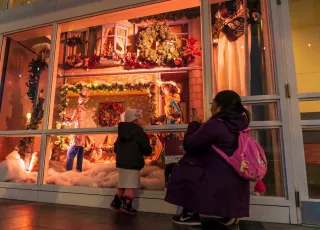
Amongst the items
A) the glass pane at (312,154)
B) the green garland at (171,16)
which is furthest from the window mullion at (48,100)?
the glass pane at (312,154)

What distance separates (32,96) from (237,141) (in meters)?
3.85

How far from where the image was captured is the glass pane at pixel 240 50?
9.15ft

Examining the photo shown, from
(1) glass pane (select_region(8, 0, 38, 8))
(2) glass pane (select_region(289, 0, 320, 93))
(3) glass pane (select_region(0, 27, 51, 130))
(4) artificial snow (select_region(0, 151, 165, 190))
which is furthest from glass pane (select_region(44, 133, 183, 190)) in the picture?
(1) glass pane (select_region(8, 0, 38, 8))

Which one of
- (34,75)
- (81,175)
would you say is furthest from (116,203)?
(34,75)

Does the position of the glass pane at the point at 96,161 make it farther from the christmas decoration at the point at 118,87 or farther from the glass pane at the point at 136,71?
the christmas decoration at the point at 118,87

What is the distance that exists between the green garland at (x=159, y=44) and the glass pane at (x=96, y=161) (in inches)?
81.7

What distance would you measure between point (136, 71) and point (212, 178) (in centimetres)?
370

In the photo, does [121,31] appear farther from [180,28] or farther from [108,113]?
[108,113]

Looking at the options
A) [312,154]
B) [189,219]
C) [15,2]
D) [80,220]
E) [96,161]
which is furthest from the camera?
[15,2]

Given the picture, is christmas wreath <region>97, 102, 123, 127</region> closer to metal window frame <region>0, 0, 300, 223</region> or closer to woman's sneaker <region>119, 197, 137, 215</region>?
metal window frame <region>0, 0, 300, 223</region>

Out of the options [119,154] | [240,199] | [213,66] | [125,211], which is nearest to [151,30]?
[213,66]

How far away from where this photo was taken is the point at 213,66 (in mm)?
2906

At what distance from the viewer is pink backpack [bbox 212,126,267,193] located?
1.82 metres

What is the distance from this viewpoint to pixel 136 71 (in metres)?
5.17
